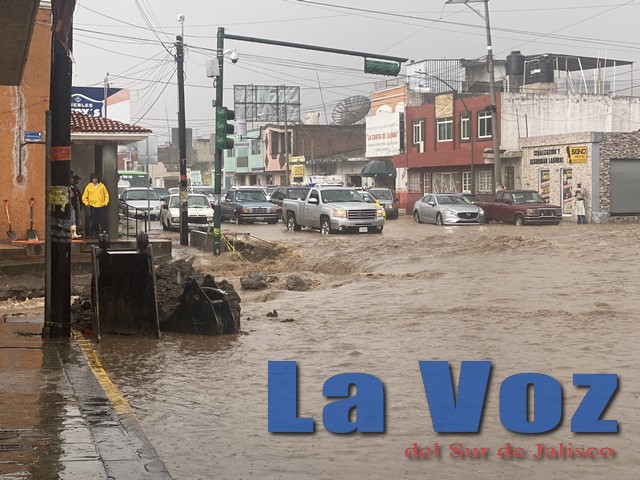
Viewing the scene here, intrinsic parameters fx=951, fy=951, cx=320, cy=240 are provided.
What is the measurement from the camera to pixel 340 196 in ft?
121

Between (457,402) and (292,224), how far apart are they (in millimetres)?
30584

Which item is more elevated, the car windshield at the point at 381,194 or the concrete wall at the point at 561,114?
the concrete wall at the point at 561,114

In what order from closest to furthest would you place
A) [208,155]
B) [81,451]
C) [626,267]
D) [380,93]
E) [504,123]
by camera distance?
[81,451] < [626,267] < [504,123] < [380,93] < [208,155]

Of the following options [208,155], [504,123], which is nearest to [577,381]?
[504,123]

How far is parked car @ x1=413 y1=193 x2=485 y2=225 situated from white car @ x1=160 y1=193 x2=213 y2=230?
386 inches

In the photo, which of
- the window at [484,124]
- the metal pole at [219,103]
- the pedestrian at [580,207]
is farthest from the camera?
the window at [484,124]

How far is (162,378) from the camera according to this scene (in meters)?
10.0

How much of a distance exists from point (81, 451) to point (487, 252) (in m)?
21.7

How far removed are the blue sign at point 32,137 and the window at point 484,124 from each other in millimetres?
36242

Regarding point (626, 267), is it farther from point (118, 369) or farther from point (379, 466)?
point (379, 466)

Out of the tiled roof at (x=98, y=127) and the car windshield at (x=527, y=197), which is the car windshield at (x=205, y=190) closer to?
Result: the car windshield at (x=527, y=197)

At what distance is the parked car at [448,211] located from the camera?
4066 centimetres

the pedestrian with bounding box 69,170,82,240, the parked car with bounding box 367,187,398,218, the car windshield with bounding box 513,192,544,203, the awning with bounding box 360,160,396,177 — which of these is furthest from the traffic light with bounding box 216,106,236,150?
the awning with bounding box 360,160,396,177

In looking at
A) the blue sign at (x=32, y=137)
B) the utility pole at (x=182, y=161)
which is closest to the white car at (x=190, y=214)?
the utility pole at (x=182, y=161)
